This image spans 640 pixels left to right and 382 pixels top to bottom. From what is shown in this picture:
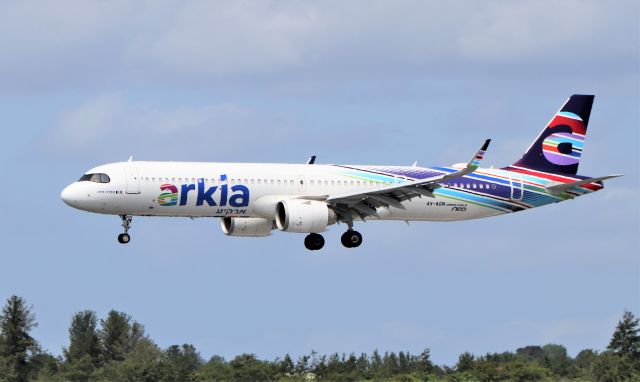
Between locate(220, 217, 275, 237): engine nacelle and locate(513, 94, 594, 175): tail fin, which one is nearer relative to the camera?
locate(220, 217, 275, 237): engine nacelle

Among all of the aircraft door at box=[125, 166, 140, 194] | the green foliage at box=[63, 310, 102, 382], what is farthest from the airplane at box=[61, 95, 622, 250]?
the green foliage at box=[63, 310, 102, 382]

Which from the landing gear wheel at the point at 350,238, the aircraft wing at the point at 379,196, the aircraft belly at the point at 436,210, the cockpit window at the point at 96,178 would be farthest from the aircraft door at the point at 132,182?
the aircraft belly at the point at 436,210

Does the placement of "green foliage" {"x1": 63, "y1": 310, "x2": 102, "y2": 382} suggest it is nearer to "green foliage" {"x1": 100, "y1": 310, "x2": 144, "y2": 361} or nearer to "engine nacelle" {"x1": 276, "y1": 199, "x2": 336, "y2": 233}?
"green foliage" {"x1": 100, "y1": 310, "x2": 144, "y2": 361}

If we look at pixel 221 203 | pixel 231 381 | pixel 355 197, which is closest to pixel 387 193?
pixel 355 197

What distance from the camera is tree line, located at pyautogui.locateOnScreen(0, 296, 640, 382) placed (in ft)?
332

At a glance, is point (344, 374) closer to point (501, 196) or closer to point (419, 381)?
point (419, 381)

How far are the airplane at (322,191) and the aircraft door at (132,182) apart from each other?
0.17 feet

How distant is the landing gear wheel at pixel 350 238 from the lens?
327 ft

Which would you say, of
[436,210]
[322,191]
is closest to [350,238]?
[322,191]

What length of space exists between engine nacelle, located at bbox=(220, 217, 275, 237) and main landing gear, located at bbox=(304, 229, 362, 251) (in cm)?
282

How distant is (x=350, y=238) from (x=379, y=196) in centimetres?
407

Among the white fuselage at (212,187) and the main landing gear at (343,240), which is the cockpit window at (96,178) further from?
the main landing gear at (343,240)

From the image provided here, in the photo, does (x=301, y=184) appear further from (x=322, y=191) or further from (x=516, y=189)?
(x=516, y=189)

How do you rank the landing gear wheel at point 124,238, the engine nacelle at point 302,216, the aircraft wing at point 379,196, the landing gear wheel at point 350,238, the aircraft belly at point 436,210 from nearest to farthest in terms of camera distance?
1. the aircraft wing at point 379,196
2. the engine nacelle at point 302,216
3. the landing gear wheel at point 124,238
4. the landing gear wheel at point 350,238
5. the aircraft belly at point 436,210
